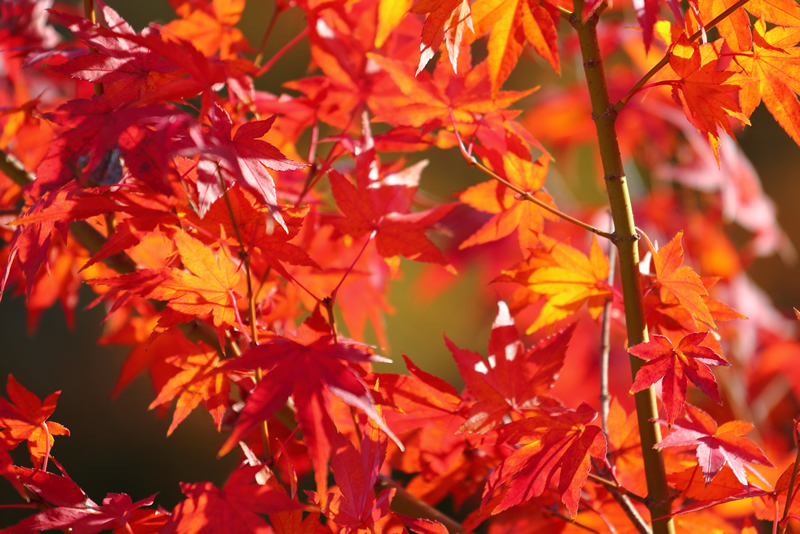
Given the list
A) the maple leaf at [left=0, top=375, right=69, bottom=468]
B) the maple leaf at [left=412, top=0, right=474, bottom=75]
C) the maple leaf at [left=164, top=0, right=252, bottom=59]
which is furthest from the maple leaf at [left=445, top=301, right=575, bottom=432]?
the maple leaf at [left=164, top=0, right=252, bottom=59]

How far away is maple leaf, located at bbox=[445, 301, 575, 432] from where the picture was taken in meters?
0.47

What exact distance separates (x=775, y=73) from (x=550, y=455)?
327 millimetres

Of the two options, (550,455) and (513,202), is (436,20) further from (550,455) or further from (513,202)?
(550,455)

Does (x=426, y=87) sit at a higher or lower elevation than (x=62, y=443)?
higher

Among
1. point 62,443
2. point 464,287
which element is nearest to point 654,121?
point 464,287

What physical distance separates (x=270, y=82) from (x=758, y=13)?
7.71ft

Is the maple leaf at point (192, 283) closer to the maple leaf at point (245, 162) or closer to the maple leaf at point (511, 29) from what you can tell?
the maple leaf at point (245, 162)

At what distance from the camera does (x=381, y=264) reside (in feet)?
2.96

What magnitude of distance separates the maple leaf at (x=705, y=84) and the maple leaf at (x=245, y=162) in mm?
266

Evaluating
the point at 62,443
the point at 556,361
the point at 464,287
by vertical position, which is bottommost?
the point at 62,443

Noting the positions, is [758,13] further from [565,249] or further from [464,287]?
[464,287]

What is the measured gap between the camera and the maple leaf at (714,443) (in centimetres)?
41

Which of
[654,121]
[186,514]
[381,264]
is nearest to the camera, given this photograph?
[186,514]

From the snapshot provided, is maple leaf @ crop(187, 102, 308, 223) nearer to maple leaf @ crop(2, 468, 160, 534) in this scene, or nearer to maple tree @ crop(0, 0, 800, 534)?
maple tree @ crop(0, 0, 800, 534)
